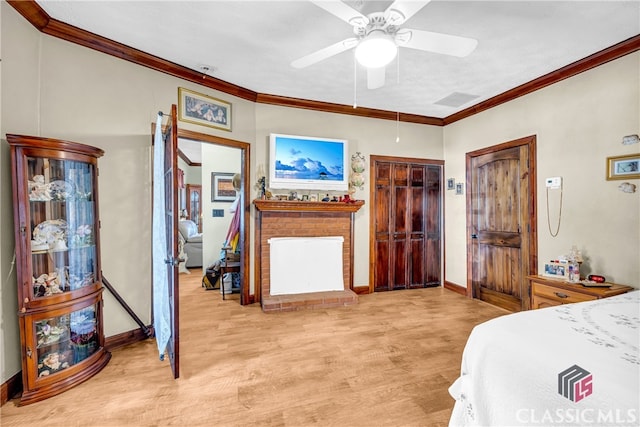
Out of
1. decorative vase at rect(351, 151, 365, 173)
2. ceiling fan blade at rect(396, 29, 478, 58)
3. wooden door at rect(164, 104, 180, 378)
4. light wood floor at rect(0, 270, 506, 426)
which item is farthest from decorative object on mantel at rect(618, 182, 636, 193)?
wooden door at rect(164, 104, 180, 378)

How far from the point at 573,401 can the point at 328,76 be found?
10.7ft

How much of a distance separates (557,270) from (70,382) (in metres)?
4.25

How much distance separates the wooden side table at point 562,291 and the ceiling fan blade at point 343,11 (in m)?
2.81

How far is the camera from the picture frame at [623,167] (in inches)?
103

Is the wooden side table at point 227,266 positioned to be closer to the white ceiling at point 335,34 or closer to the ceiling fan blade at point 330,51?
the white ceiling at point 335,34

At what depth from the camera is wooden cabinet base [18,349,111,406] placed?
6.45 feet

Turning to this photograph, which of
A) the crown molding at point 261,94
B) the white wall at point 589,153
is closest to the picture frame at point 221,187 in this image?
the crown molding at point 261,94

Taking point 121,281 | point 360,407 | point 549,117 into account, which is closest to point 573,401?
point 360,407

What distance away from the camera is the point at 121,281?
9.14ft

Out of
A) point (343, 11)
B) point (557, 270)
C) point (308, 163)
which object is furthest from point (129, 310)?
point (557, 270)

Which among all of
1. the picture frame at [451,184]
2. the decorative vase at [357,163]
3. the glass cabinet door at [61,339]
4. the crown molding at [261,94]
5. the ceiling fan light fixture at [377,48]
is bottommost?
the glass cabinet door at [61,339]

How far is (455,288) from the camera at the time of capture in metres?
4.68

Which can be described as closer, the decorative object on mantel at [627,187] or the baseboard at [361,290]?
the decorative object on mantel at [627,187]

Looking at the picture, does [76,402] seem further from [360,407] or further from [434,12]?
[434,12]
